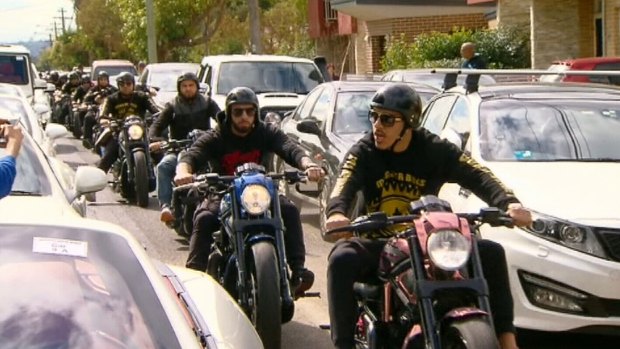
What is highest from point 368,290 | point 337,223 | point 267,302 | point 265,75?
point 265,75

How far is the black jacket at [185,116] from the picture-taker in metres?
12.0

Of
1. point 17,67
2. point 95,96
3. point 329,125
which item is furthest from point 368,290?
point 17,67

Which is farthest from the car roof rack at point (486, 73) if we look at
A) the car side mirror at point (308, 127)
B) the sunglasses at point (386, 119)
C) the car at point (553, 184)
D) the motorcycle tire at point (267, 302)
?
the motorcycle tire at point (267, 302)

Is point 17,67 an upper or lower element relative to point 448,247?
upper

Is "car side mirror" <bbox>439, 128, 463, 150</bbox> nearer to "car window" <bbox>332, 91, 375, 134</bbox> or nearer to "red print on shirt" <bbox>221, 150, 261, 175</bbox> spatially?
"red print on shirt" <bbox>221, 150, 261, 175</bbox>

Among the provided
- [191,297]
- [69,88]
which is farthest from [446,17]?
[191,297]

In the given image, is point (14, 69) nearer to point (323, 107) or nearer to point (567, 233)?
point (323, 107)

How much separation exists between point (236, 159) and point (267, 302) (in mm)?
1730

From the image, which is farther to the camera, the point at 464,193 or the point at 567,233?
the point at 464,193

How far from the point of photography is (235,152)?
8055 millimetres

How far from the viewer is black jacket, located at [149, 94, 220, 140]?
12.0 m

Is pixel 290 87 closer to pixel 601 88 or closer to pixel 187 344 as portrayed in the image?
pixel 601 88

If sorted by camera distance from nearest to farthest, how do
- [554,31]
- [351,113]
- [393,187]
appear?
1. [393,187]
2. [351,113]
3. [554,31]

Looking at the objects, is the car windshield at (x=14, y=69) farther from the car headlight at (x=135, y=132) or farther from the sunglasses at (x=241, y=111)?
the sunglasses at (x=241, y=111)
